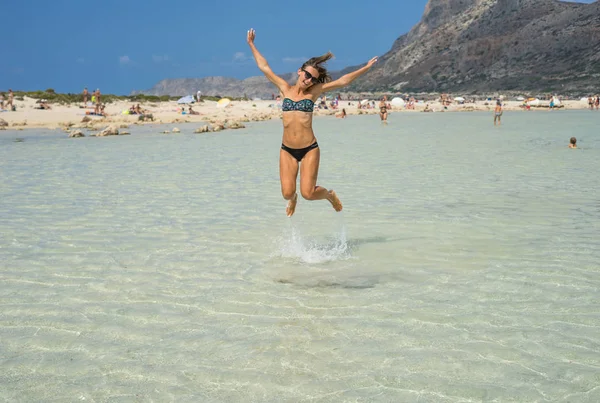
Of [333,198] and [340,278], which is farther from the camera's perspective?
[333,198]

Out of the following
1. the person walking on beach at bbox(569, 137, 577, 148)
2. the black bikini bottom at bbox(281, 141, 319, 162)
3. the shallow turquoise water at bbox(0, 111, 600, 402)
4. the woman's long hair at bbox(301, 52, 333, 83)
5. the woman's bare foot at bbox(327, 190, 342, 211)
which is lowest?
the shallow turquoise water at bbox(0, 111, 600, 402)

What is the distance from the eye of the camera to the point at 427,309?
A: 18.2 feet

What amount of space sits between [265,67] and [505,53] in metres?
140

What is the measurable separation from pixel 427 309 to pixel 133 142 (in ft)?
75.8

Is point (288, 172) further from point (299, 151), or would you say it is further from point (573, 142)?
point (573, 142)

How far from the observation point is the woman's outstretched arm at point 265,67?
7.64 metres

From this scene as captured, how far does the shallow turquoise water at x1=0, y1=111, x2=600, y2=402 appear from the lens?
4242mm

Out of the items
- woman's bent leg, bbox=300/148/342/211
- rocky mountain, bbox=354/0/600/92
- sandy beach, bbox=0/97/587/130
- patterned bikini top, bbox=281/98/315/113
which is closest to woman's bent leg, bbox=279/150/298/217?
woman's bent leg, bbox=300/148/342/211

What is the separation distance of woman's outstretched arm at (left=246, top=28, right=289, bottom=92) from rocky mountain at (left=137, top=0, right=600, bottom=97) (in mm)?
100538

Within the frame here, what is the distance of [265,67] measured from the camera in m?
7.77

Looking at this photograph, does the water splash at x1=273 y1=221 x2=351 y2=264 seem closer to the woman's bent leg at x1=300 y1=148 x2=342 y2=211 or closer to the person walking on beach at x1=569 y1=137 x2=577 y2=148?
the woman's bent leg at x1=300 y1=148 x2=342 y2=211

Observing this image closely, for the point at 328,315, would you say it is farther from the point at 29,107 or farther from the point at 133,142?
the point at 29,107

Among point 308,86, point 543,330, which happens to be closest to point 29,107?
point 308,86

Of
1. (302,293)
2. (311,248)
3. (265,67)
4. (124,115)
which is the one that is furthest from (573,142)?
(124,115)
